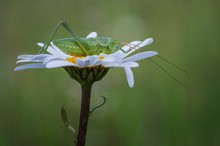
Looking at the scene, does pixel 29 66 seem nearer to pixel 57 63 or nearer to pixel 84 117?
pixel 57 63

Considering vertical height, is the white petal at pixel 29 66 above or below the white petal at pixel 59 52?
below

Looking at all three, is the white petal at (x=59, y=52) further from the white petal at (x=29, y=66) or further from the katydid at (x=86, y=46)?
the white petal at (x=29, y=66)

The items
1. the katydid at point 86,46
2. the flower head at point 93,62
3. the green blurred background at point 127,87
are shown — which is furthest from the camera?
the green blurred background at point 127,87

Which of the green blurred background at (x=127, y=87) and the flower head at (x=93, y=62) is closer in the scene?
the flower head at (x=93, y=62)

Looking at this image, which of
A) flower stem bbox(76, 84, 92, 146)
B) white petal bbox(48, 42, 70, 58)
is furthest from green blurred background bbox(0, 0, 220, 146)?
flower stem bbox(76, 84, 92, 146)

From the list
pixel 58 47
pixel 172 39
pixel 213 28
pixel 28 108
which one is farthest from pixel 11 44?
pixel 58 47

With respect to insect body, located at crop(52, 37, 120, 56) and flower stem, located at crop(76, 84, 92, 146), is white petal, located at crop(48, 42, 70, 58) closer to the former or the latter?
insect body, located at crop(52, 37, 120, 56)

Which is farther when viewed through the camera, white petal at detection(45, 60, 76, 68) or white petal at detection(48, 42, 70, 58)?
white petal at detection(48, 42, 70, 58)

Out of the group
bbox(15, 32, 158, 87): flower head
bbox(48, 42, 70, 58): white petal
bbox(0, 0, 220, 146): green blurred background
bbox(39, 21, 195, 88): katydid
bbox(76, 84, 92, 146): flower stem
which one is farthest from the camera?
bbox(0, 0, 220, 146): green blurred background

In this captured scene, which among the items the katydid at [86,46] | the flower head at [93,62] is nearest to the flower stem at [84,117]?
the flower head at [93,62]
